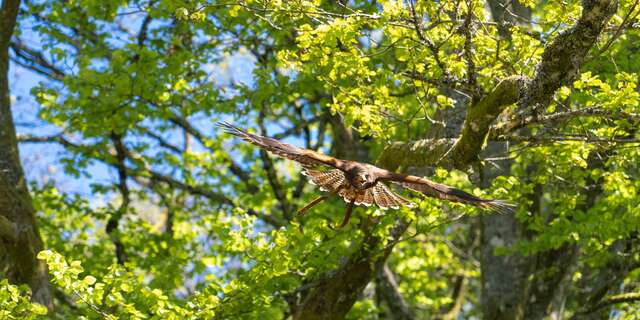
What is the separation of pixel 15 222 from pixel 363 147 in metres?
6.36

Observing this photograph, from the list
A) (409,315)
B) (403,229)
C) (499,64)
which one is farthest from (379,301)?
(499,64)

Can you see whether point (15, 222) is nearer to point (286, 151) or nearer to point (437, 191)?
point (286, 151)

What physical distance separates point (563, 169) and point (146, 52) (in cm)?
510

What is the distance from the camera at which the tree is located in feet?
22.9

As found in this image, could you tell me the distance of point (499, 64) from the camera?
24.1 ft

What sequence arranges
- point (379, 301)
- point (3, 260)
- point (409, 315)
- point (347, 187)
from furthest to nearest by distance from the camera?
point (379, 301)
point (409, 315)
point (3, 260)
point (347, 187)

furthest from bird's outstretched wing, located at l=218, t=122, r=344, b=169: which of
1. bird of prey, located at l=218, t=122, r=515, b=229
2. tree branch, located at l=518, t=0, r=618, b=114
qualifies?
tree branch, located at l=518, t=0, r=618, b=114

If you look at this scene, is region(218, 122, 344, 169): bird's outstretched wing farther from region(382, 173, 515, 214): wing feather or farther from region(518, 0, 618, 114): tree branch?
region(518, 0, 618, 114): tree branch

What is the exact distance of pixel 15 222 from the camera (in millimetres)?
8023

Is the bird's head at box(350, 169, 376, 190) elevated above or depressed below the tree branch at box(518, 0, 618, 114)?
below

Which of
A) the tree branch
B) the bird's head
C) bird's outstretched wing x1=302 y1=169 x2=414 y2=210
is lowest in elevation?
the bird's head

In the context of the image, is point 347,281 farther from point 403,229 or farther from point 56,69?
point 56,69

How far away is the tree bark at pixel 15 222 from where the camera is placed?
26.2 feet

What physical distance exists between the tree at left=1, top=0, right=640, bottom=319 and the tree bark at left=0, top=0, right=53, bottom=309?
46cm
